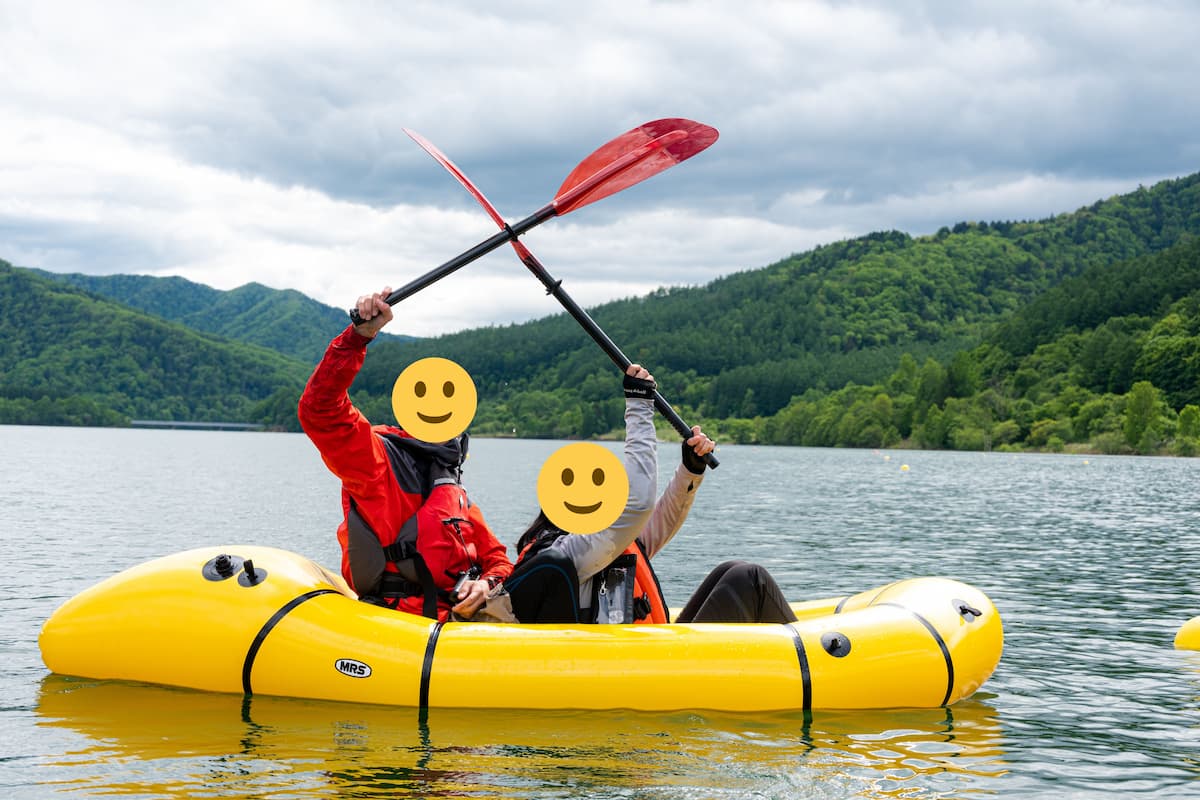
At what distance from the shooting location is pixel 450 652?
560 centimetres

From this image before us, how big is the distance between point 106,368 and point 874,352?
3786 inches

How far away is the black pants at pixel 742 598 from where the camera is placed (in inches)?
239

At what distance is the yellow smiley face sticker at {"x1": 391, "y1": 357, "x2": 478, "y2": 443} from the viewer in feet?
17.7

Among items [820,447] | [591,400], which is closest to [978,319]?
[820,447]

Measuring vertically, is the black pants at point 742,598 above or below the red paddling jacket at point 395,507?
below

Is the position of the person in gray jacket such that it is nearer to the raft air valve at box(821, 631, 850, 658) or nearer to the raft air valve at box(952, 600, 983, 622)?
the raft air valve at box(821, 631, 850, 658)

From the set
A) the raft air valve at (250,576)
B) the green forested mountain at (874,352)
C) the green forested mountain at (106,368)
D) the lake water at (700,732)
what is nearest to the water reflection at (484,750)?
the lake water at (700,732)

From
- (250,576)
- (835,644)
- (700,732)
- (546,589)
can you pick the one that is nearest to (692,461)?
(546,589)

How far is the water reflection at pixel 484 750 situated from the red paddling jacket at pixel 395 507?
0.67 metres

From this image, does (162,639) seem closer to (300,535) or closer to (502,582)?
(502,582)

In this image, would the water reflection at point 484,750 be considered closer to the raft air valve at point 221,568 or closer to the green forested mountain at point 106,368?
the raft air valve at point 221,568

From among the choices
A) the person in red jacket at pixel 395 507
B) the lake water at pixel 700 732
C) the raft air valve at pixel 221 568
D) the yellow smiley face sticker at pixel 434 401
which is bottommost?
the lake water at pixel 700 732

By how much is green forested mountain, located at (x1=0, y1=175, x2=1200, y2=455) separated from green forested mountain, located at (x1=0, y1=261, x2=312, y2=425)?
0.35 m

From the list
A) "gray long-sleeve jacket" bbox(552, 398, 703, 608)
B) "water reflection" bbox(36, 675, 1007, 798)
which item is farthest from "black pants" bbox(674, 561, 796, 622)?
"gray long-sleeve jacket" bbox(552, 398, 703, 608)
